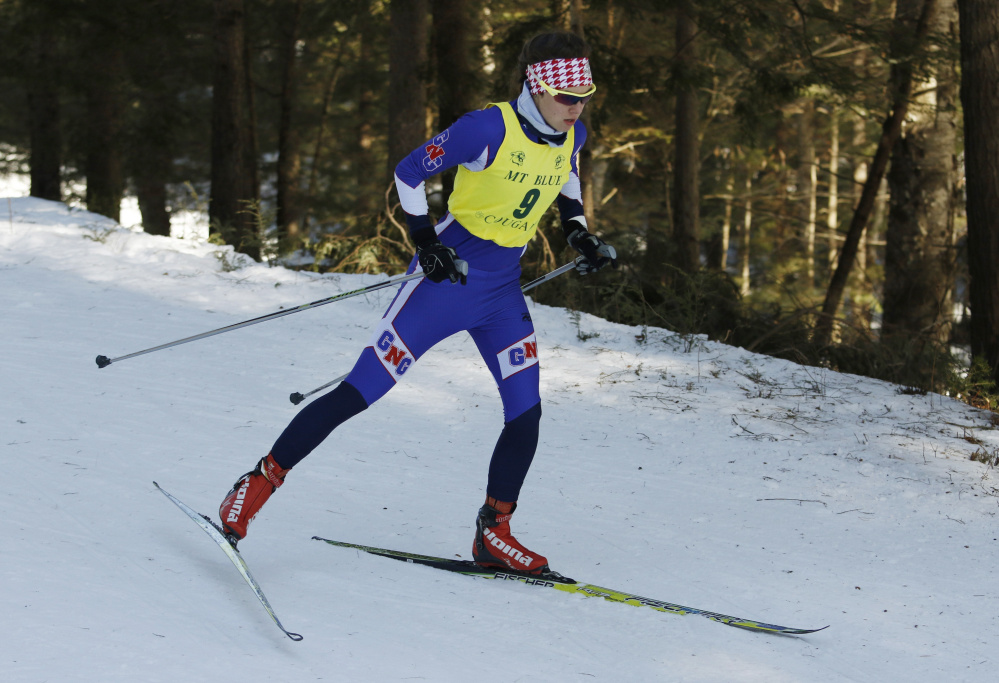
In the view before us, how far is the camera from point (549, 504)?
4133 mm

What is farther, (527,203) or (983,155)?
(983,155)

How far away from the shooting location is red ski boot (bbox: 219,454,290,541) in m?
3.06

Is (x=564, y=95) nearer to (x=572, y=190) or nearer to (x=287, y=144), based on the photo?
(x=572, y=190)

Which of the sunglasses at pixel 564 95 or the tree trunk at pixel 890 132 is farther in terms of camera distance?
the tree trunk at pixel 890 132

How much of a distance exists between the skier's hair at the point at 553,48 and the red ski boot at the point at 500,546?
1.66 meters

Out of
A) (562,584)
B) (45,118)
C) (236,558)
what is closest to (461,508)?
(562,584)

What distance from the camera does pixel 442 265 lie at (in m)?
2.95

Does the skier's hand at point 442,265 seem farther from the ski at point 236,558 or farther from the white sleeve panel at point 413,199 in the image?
the ski at point 236,558

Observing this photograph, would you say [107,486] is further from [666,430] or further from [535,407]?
[666,430]

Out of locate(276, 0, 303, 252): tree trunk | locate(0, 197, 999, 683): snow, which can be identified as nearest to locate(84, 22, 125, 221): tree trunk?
locate(276, 0, 303, 252): tree trunk

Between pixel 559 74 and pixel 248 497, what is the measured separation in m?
1.89

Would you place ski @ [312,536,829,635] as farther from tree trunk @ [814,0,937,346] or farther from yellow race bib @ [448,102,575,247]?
tree trunk @ [814,0,937,346]

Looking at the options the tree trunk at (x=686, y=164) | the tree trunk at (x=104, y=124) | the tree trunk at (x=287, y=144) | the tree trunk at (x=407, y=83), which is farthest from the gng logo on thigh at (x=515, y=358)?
the tree trunk at (x=287, y=144)

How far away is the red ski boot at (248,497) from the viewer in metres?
3.06
